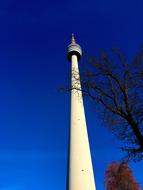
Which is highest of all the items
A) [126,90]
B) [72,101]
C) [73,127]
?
[72,101]

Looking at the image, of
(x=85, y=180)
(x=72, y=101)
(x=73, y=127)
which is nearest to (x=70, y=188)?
(x=85, y=180)

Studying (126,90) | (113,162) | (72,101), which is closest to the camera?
(126,90)

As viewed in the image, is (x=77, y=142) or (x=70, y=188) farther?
(x=77, y=142)

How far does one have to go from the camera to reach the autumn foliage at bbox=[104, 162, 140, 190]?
35.9 metres

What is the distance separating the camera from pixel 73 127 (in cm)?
2856

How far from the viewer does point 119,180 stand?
3581 centimetres

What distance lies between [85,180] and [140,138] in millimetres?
13010

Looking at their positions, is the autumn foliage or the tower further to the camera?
the autumn foliage

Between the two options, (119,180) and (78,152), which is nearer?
(78,152)

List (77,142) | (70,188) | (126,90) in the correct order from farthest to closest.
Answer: (77,142), (70,188), (126,90)

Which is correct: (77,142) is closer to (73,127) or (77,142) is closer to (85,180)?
(73,127)

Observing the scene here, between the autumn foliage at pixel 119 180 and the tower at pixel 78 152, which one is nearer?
the tower at pixel 78 152

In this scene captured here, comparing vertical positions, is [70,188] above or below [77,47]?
below

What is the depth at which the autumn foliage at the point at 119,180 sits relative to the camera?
3591 cm
